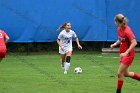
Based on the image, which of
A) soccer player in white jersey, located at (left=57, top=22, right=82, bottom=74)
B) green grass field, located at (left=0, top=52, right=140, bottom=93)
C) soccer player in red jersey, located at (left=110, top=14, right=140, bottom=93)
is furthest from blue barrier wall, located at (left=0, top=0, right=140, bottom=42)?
soccer player in red jersey, located at (left=110, top=14, right=140, bottom=93)

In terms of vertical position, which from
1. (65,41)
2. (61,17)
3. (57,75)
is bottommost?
(57,75)

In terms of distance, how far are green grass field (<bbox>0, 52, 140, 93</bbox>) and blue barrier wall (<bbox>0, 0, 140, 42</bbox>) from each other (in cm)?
94

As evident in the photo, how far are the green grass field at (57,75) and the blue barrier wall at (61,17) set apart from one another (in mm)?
939

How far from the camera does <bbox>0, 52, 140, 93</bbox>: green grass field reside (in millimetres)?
11094

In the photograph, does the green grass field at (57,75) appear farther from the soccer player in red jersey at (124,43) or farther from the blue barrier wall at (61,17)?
the blue barrier wall at (61,17)

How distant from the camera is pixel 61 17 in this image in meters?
21.2

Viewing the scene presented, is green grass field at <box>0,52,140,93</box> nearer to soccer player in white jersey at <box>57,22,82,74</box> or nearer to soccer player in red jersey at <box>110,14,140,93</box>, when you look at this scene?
soccer player in white jersey at <box>57,22,82,74</box>

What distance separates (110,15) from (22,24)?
4002 mm

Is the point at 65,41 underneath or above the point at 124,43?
underneath

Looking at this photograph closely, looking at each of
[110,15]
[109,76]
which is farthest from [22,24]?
[109,76]

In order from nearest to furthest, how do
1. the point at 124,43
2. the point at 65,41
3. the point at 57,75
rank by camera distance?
the point at 124,43, the point at 57,75, the point at 65,41

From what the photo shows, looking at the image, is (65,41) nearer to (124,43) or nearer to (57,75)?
(57,75)

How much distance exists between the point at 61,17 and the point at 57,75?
756 cm

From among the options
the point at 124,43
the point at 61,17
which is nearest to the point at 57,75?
the point at 124,43
